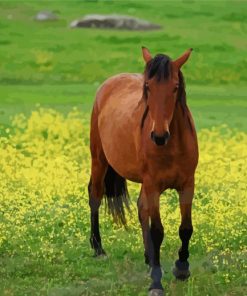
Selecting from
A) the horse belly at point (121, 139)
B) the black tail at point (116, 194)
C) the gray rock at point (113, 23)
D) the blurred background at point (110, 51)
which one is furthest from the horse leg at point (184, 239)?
the gray rock at point (113, 23)

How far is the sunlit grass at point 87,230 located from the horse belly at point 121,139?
3.51ft

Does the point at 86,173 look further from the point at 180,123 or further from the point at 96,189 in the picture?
the point at 180,123

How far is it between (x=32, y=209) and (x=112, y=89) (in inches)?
107

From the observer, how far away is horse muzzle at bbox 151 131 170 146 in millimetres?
8805

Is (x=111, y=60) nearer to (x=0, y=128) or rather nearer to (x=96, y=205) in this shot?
(x=0, y=128)

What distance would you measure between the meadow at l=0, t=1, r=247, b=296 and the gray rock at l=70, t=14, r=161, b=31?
9.92ft

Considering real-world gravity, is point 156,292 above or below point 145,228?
below

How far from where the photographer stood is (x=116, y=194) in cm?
1171

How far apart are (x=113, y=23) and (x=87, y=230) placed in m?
34.9

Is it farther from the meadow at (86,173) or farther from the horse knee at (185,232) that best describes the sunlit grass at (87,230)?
the horse knee at (185,232)

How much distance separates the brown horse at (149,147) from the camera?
29.6ft

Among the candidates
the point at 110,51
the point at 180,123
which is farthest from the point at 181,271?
the point at 110,51

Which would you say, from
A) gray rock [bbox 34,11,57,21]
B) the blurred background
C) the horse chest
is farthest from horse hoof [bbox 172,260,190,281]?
gray rock [bbox 34,11,57,21]

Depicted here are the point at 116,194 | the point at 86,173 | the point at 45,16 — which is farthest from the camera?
the point at 45,16
